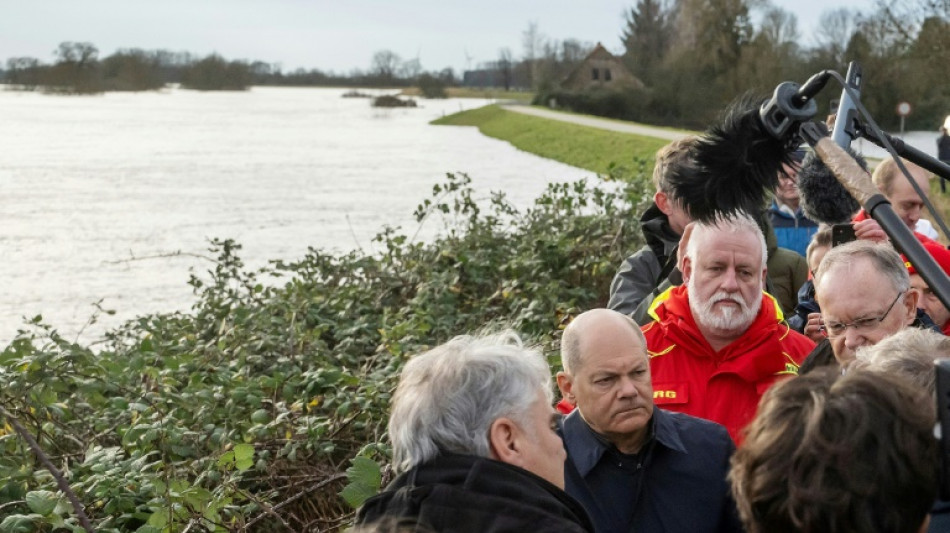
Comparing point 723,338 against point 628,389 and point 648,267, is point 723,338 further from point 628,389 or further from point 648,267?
point 648,267

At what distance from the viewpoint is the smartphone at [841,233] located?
425cm

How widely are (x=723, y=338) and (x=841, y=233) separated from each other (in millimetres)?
823

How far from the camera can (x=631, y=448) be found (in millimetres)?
3287

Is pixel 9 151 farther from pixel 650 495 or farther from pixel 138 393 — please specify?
pixel 650 495

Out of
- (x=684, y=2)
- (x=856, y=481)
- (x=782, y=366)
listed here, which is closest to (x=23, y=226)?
(x=782, y=366)

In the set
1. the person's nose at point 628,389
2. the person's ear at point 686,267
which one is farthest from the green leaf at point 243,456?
the person's ear at point 686,267

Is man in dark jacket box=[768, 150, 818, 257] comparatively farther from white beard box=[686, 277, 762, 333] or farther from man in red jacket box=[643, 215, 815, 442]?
white beard box=[686, 277, 762, 333]

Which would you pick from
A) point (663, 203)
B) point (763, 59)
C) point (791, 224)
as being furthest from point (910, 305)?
point (763, 59)

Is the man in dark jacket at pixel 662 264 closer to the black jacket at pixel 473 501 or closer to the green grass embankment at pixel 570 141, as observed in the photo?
the black jacket at pixel 473 501

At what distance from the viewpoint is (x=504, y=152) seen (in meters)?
38.8

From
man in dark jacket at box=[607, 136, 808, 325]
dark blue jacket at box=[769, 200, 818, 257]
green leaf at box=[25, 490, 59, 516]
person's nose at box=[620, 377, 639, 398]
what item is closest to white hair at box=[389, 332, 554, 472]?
person's nose at box=[620, 377, 639, 398]

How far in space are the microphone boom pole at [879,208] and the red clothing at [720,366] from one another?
179cm

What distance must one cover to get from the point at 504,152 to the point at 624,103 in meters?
19.8

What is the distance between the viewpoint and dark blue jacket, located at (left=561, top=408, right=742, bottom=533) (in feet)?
10.3
